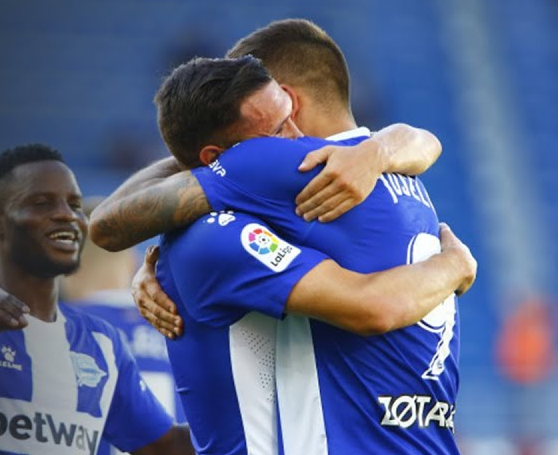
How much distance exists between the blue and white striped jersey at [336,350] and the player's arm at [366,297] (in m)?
0.08

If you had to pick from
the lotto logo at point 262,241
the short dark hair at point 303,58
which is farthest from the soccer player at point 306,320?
the short dark hair at point 303,58

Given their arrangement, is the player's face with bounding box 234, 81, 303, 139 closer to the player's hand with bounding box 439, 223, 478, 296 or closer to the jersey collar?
the jersey collar

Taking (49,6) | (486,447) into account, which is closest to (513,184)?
(486,447)

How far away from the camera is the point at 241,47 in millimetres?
2941

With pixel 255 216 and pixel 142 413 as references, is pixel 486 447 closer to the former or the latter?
pixel 142 413

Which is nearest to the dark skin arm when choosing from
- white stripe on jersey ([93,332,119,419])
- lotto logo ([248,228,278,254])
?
lotto logo ([248,228,278,254])

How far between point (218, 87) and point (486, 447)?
7.60m

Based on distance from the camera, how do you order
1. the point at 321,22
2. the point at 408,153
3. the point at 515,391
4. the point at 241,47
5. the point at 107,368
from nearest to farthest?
the point at 408,153 → the point at 241,47 → the point at 107,368 → the point at 515,391 → the point at 321,22

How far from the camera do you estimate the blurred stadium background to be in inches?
394

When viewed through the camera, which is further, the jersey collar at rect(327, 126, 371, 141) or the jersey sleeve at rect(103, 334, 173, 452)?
the jersey sleeve at rect(103, 334, 173, 452)

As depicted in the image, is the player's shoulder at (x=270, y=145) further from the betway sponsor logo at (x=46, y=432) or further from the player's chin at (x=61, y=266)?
the betway sponsor logo at (x=46, y=432)

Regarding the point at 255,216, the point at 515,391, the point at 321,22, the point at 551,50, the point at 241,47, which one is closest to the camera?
the point at 255,216

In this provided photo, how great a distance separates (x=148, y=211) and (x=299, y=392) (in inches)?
21.5

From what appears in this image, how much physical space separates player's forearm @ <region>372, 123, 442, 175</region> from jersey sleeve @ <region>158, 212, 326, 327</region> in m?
0.37
